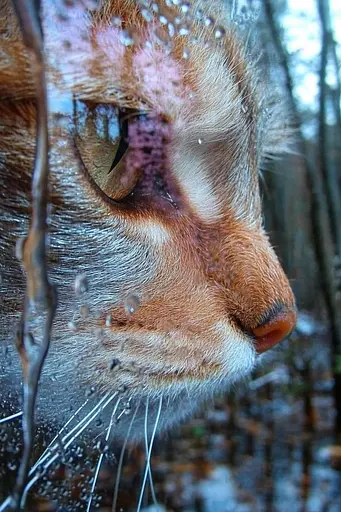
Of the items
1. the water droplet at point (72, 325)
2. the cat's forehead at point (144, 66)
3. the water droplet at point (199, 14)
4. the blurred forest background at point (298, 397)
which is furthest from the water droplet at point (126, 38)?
the blurred forest background at point (298, 397)

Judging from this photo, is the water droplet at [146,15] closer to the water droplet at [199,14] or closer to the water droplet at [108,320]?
the water droplet at [199,14]

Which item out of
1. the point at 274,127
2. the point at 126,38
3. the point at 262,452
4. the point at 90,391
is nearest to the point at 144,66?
the point at 126,38

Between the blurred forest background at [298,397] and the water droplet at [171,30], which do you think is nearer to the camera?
the water droplet at [171,30]

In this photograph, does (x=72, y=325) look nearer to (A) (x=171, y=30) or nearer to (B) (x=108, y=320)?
(B) (x=108, y=320)

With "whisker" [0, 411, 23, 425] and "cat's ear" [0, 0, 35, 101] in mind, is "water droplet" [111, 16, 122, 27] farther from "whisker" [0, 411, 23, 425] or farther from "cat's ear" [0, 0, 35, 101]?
"whisker" [0, 411, 23, 425]

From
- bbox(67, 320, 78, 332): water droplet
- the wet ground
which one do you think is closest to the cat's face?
bbox(67, 320, 78, 332): water droplet

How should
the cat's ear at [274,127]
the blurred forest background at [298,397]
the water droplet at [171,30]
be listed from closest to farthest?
the water droplet at [171,30], the cat's ear at [274,127], the blurred forest background at [298,397]
